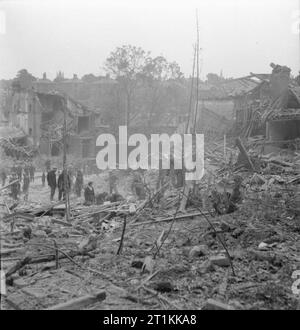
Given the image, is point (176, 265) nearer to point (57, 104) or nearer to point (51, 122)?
point (51, 122)

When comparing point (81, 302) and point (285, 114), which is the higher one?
point (285, 114)

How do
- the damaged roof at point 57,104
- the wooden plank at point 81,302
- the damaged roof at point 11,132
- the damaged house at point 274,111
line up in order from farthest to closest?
the damaged roof at point 57,104, the damaged roof at point 11,132, the damaged house at point 274,111, the wooden plank at point 81,302

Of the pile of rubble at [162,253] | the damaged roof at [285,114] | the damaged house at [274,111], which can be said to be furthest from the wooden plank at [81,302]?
the damaged roof at [285,114]

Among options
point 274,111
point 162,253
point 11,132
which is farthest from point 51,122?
point 162,253

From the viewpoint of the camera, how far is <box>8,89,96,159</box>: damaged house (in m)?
34.5

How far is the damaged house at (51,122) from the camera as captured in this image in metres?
A: 34.5

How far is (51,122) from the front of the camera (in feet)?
118

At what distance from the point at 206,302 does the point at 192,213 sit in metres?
5.18

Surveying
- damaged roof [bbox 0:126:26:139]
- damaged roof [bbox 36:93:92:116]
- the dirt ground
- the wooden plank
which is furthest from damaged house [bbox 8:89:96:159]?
the wooden plank

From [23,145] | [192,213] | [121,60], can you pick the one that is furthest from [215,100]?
[192,213]

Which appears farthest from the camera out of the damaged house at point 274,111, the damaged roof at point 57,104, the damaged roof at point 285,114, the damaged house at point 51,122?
the damaged roof at point 57,104

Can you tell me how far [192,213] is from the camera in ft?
35.2

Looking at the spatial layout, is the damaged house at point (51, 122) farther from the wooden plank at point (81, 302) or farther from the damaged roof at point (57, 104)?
the wooden plank at point (81, 302)

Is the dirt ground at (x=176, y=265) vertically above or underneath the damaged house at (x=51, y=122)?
underneath
